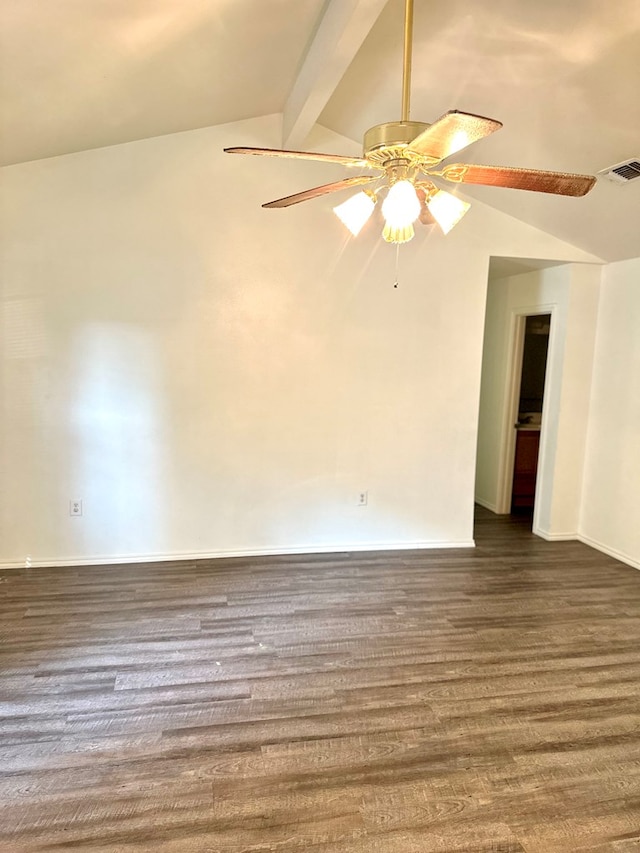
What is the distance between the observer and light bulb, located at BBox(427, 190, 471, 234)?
2.02 m

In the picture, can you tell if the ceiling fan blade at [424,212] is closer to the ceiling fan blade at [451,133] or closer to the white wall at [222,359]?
the ceiling fan blade at [451,133]

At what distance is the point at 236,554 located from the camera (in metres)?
4.12

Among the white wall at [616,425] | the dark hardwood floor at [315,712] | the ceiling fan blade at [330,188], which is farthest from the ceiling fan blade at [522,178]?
the white wall at [616,425]

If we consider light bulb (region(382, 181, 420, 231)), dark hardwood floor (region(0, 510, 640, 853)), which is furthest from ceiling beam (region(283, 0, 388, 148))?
dark hardwood floor (region(0, 510, 640, 853))

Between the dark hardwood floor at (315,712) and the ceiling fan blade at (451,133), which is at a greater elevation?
the ceiling fan blade at (451,133)

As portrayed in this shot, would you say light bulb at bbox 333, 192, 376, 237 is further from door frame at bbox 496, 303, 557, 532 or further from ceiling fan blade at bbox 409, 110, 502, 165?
door frame at bbox 496, 303, 557, 532

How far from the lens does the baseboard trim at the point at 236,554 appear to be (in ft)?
12.6

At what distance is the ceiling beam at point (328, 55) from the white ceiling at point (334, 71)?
1 cm

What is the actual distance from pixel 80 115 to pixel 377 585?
3.41 metres

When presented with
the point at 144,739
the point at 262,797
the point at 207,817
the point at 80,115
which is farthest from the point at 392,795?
the point at 80,115

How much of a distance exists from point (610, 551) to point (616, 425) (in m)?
1.05

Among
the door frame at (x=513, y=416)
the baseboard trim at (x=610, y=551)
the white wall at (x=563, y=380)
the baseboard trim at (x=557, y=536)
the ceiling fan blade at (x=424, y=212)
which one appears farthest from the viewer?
the door frame at (x=513, y=416)

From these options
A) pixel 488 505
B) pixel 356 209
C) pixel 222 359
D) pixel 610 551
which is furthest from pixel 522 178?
pixel 488 505

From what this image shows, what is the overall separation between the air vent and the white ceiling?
4 centimetres
